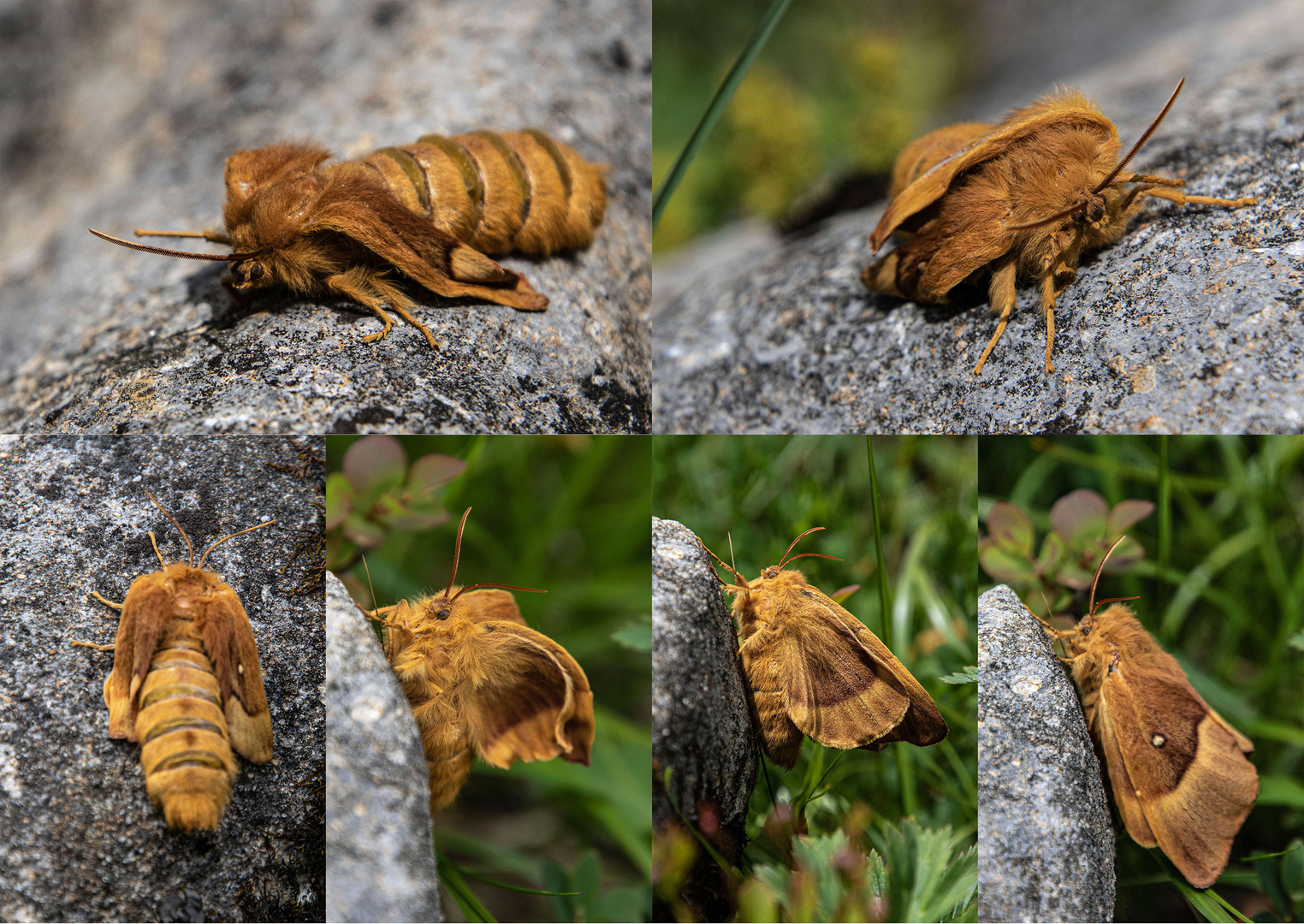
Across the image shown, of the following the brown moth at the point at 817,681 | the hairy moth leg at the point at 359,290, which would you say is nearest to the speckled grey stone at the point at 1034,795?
the brown moth at the point at 817,681

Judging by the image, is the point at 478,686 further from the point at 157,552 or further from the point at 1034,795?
the point at 1034,795

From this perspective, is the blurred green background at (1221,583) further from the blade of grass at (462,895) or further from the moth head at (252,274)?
the moth head at (252,274)

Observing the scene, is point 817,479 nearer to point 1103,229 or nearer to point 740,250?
point 1103,229

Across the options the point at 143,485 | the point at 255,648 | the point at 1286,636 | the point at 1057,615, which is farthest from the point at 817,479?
the point at 143,485

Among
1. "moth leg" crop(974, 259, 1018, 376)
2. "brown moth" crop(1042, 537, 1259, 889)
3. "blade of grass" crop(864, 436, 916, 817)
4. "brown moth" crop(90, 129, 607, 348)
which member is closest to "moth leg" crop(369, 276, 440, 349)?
"brown moth" crop(90, 129, 607, 348)

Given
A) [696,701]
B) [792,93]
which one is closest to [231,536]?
[696,701]
